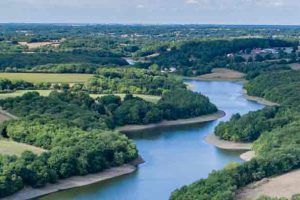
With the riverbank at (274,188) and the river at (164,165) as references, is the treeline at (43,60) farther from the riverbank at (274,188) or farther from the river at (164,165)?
the riverbank at (274,188)

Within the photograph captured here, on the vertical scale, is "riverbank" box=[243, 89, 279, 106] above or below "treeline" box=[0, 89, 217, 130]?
below

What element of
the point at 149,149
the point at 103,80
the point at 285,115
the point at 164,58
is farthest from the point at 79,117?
the point at 164,58

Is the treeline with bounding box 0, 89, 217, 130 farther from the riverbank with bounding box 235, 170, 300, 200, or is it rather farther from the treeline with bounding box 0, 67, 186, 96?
the riverbank with bounding box 235, 170, 300, 200

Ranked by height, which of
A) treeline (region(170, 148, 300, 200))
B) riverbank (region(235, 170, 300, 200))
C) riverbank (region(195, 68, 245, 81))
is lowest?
riverbank (region(195, 68, 245, 81))

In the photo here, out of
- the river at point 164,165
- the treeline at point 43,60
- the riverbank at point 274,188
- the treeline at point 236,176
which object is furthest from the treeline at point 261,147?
the treeline at point 43,60

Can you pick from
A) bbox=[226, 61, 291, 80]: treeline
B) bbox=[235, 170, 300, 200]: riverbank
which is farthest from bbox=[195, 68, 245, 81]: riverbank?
bbox=[235, 170, 300, 200]: riverbank

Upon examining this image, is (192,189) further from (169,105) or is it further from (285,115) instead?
(169,105)

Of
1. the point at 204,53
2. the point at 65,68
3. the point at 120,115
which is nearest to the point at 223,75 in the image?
the point at 204,53

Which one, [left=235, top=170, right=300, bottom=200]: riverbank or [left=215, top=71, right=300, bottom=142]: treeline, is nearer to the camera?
[left=235, top=170, right=300, bottom=200]: riverbank
